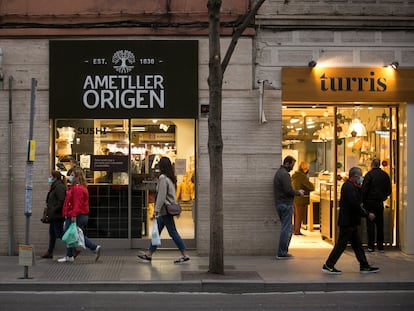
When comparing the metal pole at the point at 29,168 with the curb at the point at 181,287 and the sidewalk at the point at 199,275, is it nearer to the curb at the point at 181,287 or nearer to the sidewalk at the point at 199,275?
the curb at the point at 181,287

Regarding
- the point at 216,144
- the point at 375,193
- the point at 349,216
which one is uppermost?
the point at 216,144

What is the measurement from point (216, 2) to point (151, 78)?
9.41ft

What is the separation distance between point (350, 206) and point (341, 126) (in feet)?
10.8

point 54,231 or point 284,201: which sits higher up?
point 284,201

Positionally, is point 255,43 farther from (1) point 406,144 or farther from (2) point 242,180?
(1) point 406,144

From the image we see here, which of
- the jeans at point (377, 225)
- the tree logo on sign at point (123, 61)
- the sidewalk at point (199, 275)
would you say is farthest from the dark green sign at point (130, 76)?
the jeans at point (377, 225)

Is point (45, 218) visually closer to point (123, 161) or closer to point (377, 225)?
point (123, 161)

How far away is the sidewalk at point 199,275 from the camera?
9.54 meters

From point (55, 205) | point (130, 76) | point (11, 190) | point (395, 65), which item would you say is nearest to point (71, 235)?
point (55, 205)

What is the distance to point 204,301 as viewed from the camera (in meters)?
8.95

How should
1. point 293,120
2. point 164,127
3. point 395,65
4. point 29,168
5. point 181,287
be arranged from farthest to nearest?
point 293,120
point 164,127
point 395,65
point 29,168
point 181,287

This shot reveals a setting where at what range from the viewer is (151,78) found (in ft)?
40.7

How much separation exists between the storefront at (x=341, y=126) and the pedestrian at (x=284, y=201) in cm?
156

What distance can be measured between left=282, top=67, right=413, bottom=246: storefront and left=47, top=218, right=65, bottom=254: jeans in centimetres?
485
